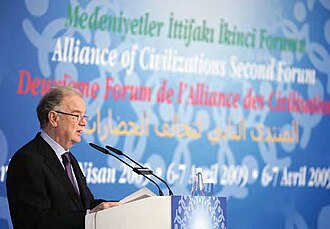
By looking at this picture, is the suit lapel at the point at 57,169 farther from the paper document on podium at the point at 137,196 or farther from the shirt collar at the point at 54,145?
the paper document on podium at the point at 137,196

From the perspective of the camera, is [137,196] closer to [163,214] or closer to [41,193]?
[163,214]

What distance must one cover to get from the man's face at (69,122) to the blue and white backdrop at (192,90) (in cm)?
128

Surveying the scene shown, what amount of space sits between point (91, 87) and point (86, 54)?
0.21 m

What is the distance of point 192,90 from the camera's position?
550cm

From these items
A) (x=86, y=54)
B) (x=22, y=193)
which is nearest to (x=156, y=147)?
(x=86, y=54)

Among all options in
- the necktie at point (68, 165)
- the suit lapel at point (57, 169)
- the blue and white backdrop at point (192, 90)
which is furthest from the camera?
the blue and white backdrop at point (192, 90)

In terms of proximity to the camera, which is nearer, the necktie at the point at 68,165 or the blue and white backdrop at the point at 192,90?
the necktie at the point at 68,165

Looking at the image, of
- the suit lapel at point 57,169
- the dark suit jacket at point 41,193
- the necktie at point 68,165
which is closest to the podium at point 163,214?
the dark suit jacket at point 41,193

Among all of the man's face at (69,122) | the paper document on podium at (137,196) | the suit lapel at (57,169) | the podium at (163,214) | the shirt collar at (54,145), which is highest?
the man's face at (69,122)

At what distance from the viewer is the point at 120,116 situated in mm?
5262

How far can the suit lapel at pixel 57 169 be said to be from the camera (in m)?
3.59

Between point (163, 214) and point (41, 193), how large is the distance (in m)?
0.60

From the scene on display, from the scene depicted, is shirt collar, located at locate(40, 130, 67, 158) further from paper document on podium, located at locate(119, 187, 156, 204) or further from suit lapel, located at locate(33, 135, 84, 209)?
paper document on podium, located at locate(119, 187, 156, 204)

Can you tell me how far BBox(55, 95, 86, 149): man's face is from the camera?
145 inches
